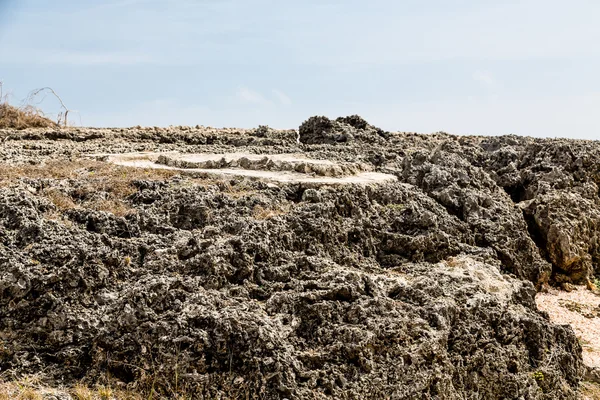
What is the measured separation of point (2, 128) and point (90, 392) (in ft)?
36.5

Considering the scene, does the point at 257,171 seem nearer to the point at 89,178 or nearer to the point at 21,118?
the point at 89,178

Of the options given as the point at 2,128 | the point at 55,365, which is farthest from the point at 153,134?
the point at 55,365

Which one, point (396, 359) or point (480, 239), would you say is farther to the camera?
point (480, 239)

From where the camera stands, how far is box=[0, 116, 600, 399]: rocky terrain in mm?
5543

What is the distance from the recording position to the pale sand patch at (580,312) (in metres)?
8.44

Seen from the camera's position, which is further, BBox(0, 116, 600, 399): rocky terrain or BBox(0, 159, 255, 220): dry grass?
BBox(0, 159, 255, 220): dry grass

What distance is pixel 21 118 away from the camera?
15.3 metres

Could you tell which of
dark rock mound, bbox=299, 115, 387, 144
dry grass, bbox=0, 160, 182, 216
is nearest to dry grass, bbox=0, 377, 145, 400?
dry grass, bbox=0, 160, 182, 216

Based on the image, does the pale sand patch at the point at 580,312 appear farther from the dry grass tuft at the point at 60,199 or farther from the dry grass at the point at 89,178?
the dry grass tuft at the point at 60,199

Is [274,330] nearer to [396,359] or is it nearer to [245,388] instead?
[245,388]

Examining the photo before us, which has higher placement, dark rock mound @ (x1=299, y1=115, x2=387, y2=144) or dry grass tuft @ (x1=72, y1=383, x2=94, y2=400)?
dark rock mound @ (x1=299, y1=115, x2=387, y2=144)

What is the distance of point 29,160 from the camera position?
972cm

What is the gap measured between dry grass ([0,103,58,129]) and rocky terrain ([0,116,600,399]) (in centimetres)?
558

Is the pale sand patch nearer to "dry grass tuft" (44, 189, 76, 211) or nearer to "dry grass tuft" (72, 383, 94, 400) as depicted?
"dry grass tuft" (72, 383, 94, 400)
